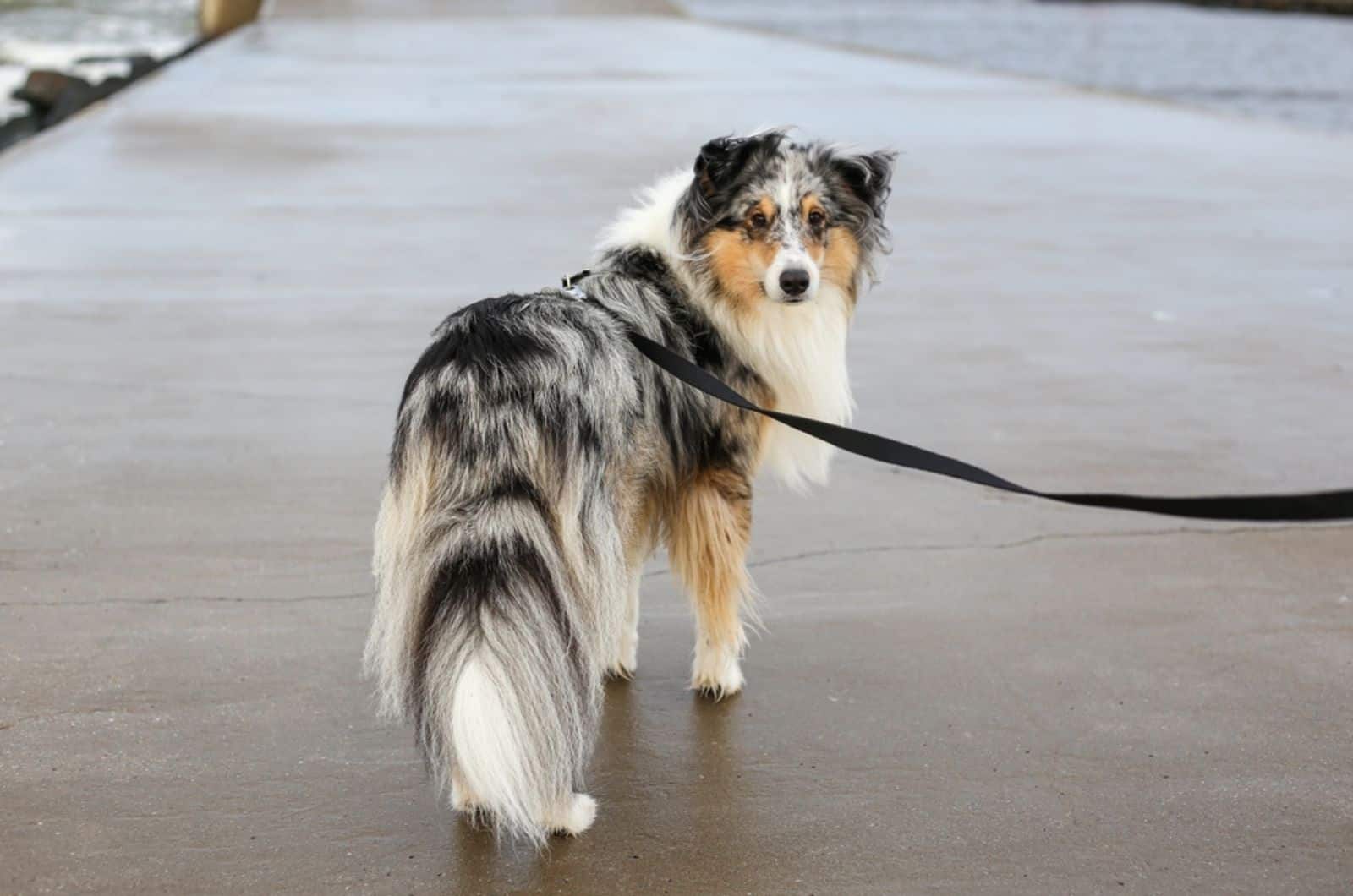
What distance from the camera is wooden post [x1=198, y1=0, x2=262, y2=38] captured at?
38.3 m

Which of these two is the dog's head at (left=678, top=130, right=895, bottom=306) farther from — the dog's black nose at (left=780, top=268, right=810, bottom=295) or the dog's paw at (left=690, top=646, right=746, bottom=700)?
the dog's paw at (left=690, top=646, right=746, bottom=700)

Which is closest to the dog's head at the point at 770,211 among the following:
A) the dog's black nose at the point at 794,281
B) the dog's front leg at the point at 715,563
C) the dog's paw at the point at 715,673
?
the dog's black nose at the point at 794,281

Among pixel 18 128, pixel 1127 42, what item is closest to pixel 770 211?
pixel 18 128

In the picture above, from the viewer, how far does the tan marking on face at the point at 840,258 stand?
14.3 feet

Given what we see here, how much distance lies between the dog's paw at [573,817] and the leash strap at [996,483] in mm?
1061

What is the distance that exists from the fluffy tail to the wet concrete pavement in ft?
1.34

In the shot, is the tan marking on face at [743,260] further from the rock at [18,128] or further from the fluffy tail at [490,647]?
the rock at [18,128]

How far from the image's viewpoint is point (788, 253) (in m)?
4.21

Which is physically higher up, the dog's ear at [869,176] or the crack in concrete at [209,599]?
the dog's ear at [869,176]

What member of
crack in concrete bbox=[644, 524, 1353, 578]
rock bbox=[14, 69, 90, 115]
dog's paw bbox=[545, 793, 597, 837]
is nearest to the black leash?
dog's paw bbox=[545, 793, 597, 837]

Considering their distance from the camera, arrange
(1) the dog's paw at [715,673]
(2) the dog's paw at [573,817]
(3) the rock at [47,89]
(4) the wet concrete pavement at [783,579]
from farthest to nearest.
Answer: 1. (3) the rock at [47,89]
2. (1) the dog's paw at [715,673]
3. (4) the wet concrete pavement at [783,579]
4. (2) the dog's paw at [573,817]

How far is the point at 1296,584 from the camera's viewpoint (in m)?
5.44

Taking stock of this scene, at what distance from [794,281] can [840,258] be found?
0.91 feet

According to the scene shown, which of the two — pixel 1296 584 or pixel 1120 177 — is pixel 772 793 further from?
pixel 1120 177
